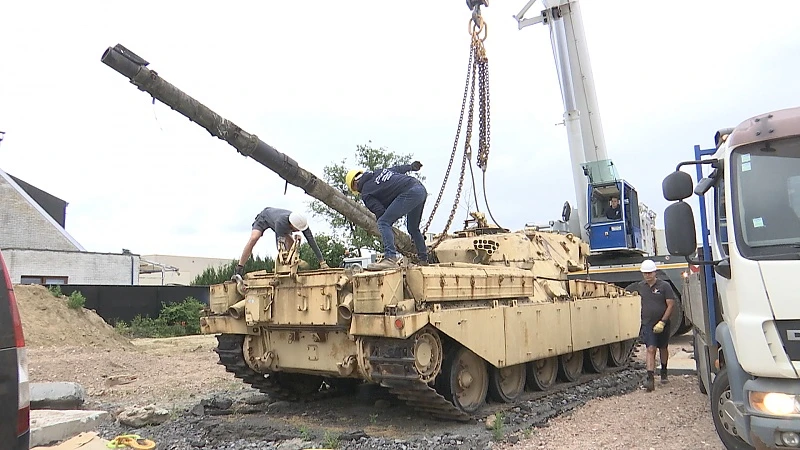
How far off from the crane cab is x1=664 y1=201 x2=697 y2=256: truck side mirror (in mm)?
11271

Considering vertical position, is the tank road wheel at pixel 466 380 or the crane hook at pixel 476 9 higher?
the crane hook at pixel 476 9

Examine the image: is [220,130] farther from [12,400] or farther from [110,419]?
[12,400]

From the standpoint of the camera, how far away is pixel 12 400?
282 centimetres

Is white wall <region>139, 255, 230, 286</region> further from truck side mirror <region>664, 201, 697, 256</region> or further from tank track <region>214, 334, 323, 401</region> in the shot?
truck side mirror <region>664, 201, 697, 256</region>

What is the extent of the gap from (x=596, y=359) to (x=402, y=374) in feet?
19.0

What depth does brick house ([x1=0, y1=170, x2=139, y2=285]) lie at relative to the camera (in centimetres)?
2327

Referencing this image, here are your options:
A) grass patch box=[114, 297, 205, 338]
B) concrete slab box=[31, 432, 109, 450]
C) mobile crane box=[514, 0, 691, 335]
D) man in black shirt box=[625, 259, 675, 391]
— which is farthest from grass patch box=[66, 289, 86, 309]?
man in black shirt box=[625, 259, 675, 391]

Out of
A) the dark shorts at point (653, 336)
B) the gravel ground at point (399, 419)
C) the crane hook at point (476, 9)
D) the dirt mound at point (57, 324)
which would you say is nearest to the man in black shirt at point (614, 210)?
the gravel ground at point (399, 419)

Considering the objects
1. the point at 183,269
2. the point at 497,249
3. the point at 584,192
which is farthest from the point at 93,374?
the point at 183,269

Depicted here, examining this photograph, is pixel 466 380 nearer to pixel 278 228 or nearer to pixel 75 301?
pixel 278 228

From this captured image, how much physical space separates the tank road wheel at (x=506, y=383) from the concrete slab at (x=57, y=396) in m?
5.21

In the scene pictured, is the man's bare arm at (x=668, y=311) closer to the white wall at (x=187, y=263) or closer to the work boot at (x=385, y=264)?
the work boot at (x=385, y=264)

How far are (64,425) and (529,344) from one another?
17.5ft

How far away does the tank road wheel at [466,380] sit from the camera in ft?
24.8
